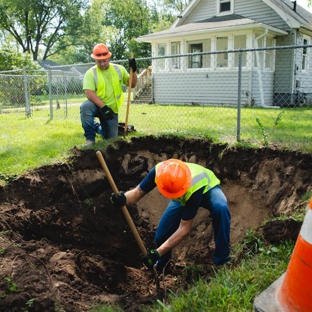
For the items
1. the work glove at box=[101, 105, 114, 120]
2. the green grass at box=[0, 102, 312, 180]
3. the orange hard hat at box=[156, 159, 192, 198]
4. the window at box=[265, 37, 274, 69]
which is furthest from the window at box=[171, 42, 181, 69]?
the orange hard hat at box=[156, 159, 192, 198]

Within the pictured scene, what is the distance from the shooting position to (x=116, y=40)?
48000 millimetres

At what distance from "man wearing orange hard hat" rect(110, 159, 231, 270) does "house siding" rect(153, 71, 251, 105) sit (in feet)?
29.9

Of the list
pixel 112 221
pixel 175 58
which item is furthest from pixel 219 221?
pixel 175 58

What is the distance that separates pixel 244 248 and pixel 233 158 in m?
2.14

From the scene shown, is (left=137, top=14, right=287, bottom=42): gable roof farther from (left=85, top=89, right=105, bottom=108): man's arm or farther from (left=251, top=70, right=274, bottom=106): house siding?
(left=85, top=89, right=105, bottom=108): man's arm

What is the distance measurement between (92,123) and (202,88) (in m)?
8.76

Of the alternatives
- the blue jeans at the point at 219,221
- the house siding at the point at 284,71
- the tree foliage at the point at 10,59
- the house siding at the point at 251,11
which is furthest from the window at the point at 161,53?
the blue jeans at the point at 219,221

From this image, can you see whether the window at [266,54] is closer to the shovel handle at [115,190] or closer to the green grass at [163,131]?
the green grass at [163,131]

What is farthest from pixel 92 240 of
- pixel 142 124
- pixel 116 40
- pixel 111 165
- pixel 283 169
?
pixel 116 40

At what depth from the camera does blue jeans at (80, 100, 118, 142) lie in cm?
620

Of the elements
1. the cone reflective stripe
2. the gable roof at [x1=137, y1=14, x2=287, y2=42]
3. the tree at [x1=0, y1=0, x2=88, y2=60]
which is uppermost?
the tree at [x1=0, y1=0, x2=88, y2=60]

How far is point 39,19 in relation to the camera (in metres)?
40.9

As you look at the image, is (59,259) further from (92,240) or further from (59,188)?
(59,188)

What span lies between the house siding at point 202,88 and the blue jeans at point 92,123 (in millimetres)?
6807
